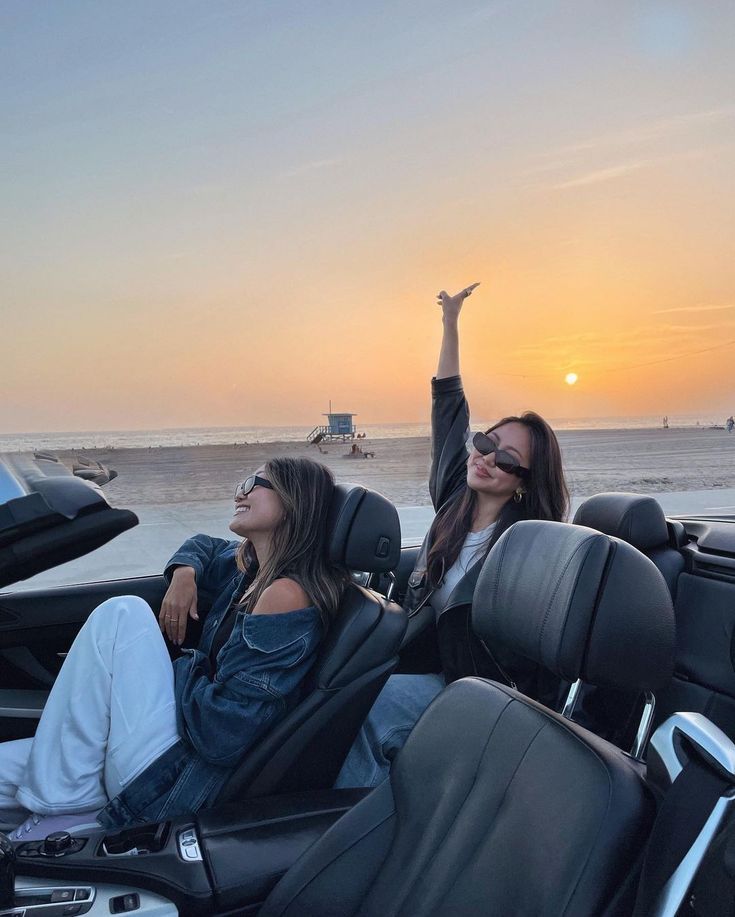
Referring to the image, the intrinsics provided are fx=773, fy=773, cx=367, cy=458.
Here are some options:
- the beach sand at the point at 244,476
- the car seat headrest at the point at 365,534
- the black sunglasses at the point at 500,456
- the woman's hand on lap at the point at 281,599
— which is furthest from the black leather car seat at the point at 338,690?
the black sunglasses at the point at 500,456

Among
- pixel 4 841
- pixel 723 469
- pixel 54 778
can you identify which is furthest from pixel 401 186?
pixel 723 469

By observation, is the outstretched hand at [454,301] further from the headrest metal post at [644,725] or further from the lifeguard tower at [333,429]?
the lifeguard tower at [333,429]

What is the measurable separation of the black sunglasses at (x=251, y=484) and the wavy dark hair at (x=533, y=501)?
956 millimetres

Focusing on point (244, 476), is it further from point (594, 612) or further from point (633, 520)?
point (594, 612)

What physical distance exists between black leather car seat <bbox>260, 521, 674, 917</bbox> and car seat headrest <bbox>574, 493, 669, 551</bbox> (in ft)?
4.13

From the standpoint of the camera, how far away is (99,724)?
83.0 inches

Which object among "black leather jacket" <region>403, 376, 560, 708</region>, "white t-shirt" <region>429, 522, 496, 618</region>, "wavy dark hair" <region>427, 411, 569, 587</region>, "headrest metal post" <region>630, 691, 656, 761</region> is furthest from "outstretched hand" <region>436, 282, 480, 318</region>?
"headrest metal post" <region>630, 691, 656, 761</region>

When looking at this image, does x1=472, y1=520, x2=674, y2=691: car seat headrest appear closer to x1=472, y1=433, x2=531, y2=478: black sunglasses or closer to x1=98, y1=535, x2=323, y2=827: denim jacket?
x1=98, y1=535, x2=323, y2=827: denim jacket

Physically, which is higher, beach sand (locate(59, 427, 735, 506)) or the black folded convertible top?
the black folded convertible top

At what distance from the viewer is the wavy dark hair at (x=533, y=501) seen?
10.1 feet

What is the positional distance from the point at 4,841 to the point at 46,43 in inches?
136

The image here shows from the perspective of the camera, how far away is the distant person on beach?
2.52 meters

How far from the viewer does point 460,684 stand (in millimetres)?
1594

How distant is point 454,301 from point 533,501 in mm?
1084
